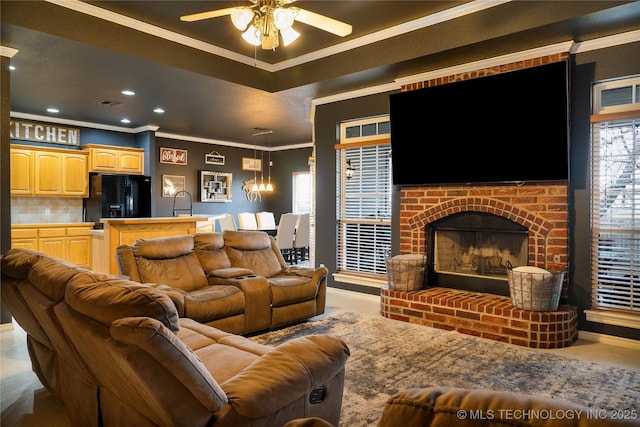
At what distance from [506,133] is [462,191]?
751 mm

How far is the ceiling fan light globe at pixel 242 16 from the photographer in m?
2.69

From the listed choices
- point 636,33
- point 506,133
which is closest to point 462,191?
point 506,133

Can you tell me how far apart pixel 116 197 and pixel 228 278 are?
471cm

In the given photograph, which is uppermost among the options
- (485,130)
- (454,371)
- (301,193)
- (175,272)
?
(485,130)

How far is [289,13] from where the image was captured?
2656 millimetres

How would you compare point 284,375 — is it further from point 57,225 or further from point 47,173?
point 47,173

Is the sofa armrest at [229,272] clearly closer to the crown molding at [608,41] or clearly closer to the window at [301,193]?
the crown molding at [608,41]

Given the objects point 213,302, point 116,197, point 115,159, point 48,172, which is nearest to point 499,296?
point 213,302

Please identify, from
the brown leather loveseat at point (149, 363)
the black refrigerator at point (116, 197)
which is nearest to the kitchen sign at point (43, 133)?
the black refrigerator at point (116, 197)

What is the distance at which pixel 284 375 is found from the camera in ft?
5.31

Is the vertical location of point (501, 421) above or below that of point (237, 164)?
below

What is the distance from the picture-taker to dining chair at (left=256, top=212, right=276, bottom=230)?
9844 mm

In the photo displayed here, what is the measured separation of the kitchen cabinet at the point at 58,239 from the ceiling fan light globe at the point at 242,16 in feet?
18.9

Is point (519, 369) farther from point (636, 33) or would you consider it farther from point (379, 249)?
point (636, 33)
